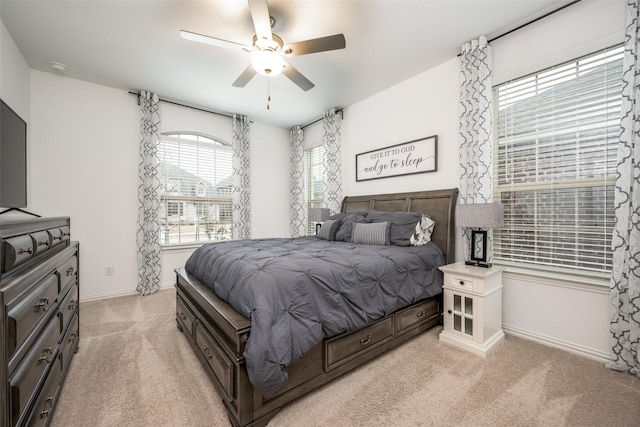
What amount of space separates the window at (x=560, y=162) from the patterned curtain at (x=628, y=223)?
17 centimetres

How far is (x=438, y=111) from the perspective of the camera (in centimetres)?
320

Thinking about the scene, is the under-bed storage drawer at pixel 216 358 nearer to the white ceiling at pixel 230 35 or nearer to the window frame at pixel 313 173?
the white ceiling at pixel 230 35

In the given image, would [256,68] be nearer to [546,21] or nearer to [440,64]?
[440,64]

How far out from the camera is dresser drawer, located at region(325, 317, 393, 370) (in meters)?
1.77

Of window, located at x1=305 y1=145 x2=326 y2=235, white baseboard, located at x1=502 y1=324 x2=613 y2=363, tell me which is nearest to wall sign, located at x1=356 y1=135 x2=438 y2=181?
window, located at x1=305 y1=145 x2=326 y2=235

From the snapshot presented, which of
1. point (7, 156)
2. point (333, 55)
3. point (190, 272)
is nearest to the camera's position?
point (7, 156)

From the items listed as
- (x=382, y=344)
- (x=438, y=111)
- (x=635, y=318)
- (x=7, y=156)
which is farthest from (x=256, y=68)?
(x=635, y=318)

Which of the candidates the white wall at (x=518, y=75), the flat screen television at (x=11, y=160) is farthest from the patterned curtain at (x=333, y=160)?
the flat screen television at (x=11, y=160)

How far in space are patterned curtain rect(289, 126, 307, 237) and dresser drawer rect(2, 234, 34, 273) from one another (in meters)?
4.25

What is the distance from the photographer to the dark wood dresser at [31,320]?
3.07 feet

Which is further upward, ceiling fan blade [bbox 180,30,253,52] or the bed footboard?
ceiling fan blade [bbox 180,30,253,52]

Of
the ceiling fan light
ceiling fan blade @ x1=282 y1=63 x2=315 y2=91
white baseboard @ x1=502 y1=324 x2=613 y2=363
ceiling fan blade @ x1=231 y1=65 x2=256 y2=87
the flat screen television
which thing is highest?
ceiling fan blade @ x1=231 y1=65 x2=256 y2=87

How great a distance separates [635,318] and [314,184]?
433 centimetres

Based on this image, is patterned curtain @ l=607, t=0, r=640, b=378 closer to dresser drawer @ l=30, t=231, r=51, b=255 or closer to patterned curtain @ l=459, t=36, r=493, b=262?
patterned curtain @ l=459, t=36, r=493, b=262
